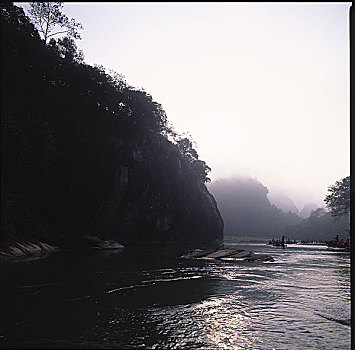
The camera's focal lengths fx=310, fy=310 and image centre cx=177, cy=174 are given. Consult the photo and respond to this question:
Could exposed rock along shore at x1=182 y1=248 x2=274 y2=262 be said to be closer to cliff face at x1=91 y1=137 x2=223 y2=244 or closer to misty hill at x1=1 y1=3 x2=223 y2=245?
misty hill at x1=1 y1=3 x2=223 y2=245

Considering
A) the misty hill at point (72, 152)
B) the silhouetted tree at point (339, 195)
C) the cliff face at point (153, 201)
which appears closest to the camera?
the misty hill at point (72, 152)

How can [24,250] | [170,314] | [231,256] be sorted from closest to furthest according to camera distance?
[170,314] → [24,250] → [231,256]

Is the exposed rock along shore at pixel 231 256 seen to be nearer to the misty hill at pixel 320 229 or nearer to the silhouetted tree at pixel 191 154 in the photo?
the silhouetted tree at pixel 191 154

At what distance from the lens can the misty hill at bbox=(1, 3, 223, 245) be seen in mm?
28969

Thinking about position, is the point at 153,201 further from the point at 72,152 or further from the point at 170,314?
the point at 170,314

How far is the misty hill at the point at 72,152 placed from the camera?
29.0m

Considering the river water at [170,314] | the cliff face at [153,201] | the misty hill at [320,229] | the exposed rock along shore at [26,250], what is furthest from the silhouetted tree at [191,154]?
the misty hill at [320,229]

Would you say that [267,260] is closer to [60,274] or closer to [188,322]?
[60,274]

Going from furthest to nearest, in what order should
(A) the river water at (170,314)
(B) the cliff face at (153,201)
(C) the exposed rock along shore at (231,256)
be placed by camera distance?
(B) the cliff face at (153,201) < (C) the exposed rock along shore at (231,256) < (A) the river water at (170,314)

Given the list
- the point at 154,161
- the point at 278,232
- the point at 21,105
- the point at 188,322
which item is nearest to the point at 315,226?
the point at 278,232

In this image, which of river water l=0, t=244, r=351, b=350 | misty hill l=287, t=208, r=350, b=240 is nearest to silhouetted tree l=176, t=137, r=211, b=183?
river water l=0, t=244, r=351, b=350

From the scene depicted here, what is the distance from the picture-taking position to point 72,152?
3850cm

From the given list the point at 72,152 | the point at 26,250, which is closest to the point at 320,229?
the point at 72,152

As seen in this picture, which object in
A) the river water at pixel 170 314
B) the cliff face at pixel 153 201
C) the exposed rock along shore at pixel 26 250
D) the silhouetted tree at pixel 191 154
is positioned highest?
the silhouetted tree at pixel 191 154
